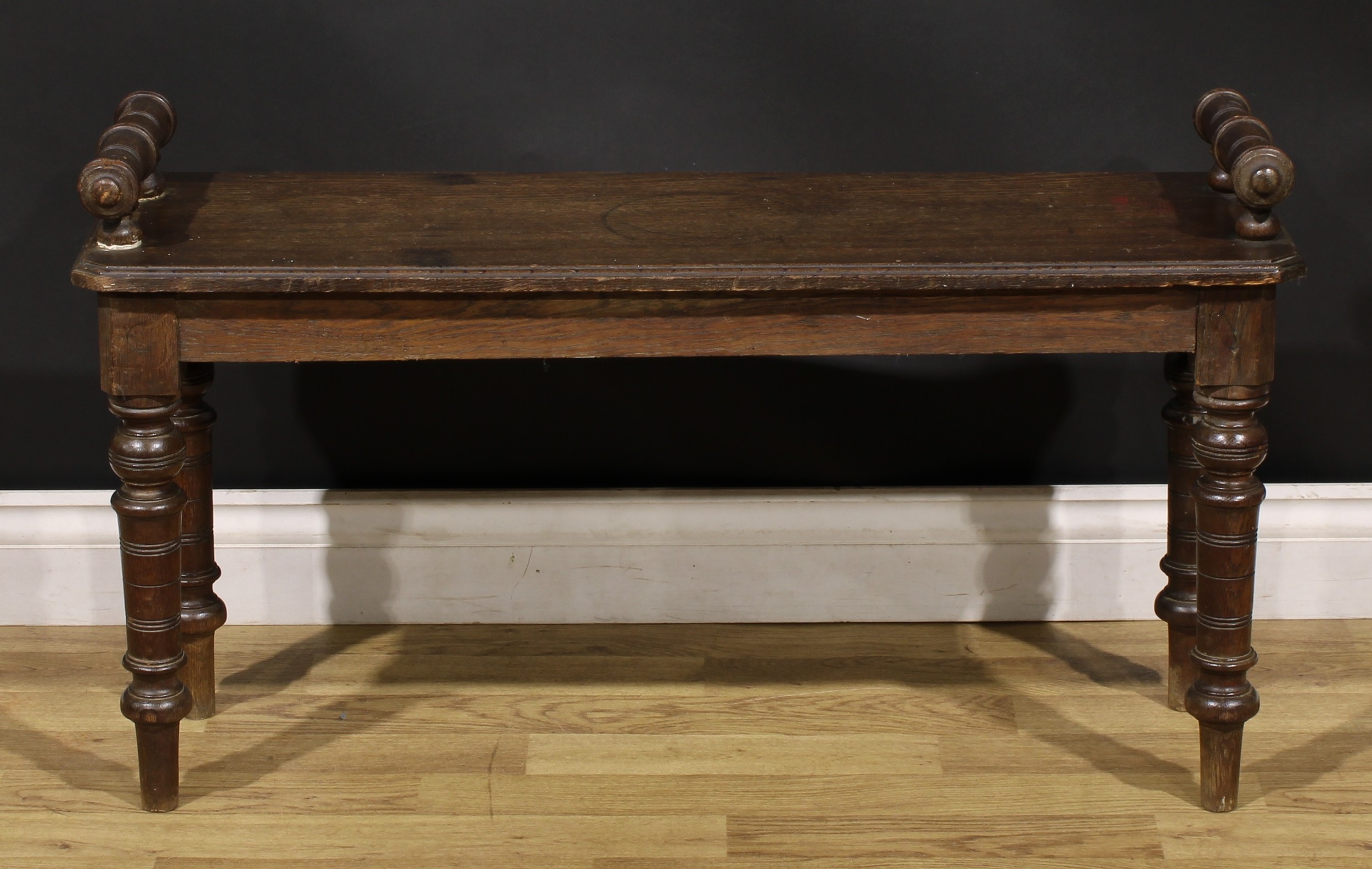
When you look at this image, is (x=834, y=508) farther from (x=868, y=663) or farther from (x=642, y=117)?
(x=642, y=117)

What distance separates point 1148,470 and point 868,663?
2.03 feet

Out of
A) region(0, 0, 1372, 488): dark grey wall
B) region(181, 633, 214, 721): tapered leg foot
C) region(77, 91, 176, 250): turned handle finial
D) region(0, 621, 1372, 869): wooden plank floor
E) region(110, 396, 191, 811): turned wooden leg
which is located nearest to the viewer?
region(77, 91, 176, 250): turned handle finial

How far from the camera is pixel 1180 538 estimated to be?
2361 mm

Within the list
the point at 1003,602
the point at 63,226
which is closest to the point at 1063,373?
the point at 1003,602

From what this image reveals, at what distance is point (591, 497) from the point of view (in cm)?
267

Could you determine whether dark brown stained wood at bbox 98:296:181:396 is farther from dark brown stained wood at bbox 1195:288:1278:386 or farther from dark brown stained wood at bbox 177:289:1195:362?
dark brown stained wood at bbox 1195:288:1278:386

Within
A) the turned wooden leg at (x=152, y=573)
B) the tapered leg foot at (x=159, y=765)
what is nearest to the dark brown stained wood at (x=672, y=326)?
the turned wooden leg at (x=152, y=573)

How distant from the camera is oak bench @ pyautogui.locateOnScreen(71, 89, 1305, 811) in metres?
1.87

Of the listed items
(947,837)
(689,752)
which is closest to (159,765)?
(689,752)

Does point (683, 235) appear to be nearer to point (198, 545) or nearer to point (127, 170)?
point (127, 170)

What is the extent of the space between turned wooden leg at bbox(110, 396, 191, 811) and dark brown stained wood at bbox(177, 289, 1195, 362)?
12 centimetres

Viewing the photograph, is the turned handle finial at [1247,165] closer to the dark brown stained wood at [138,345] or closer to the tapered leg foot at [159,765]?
the dark brown stained wood at [138,345]

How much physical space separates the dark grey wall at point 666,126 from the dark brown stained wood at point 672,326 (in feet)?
2.33

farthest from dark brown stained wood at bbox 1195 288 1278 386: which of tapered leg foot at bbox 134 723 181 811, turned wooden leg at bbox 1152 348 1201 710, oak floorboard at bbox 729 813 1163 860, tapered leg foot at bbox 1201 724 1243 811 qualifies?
tapered leg foot at bbox 134 723 181 811
